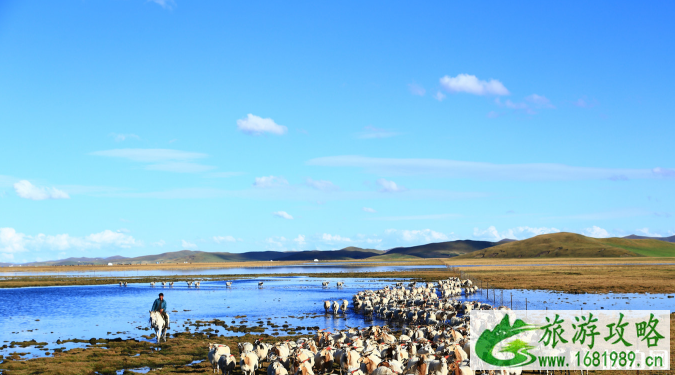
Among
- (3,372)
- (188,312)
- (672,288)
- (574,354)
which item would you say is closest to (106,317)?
(188,312)

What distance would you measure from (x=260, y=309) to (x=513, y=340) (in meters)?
32.8

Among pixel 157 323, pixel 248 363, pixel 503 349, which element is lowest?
pixel 248 363

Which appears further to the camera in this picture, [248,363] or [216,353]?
[216,353]

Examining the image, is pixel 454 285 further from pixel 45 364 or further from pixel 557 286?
pixel 45 364

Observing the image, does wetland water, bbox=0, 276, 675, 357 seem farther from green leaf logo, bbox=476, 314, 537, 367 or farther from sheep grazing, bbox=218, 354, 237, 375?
green leaf logo, bbox=476, 314, 537, 367

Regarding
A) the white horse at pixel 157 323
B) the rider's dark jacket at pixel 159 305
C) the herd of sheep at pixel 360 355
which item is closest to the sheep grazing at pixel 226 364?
the herd of sheep at pixel 360 355

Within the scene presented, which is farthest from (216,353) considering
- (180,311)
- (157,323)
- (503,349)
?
(180,311)

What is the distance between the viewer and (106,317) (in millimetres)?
45656

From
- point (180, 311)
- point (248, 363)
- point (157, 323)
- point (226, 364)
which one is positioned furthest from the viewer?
point (180, 311)

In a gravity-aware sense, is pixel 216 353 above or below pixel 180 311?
above

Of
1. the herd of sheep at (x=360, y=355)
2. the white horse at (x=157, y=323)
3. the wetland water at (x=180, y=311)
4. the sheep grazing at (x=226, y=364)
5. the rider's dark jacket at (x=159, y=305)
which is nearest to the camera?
the herd of sheep at (x=360, y=355)

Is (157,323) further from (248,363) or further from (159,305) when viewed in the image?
(248,363)

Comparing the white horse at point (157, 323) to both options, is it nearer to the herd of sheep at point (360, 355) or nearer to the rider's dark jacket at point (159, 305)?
the rider's dark jacket at point (159, 305)

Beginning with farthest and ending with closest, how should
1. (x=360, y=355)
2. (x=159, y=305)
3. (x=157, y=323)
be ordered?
(x=159, y=305), (x=157, y=323), (x=360, y=355)
